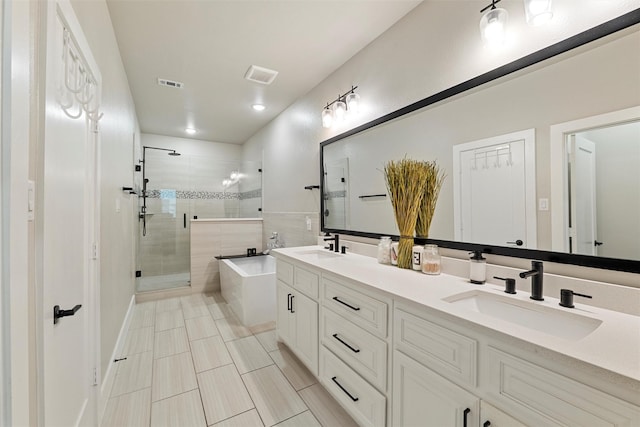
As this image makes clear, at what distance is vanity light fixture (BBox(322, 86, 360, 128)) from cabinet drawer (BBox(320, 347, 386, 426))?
74.7 inches

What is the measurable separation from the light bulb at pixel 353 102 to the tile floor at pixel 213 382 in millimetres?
2167

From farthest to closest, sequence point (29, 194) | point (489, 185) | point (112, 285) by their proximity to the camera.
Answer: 1. point (112, 285)
2. point (489, 185)
3. point (29, 194)

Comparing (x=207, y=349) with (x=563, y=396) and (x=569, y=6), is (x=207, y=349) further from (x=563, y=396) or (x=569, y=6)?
(x=569, y=6)

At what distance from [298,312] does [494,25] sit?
2.08 metres

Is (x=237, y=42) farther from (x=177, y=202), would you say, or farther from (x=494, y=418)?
(x=177, y=202)

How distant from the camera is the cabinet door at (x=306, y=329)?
1772 millimetres

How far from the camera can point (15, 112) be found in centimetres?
63

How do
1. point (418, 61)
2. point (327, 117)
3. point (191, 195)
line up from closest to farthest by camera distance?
point (418, 61)
point (327, 117)
point (191, 195)

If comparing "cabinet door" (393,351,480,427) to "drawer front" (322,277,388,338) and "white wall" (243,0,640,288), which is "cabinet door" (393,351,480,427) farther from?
"white wall" (243,0,640,288)

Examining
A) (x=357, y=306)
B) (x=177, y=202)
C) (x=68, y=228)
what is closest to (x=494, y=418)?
(x=357, y=306)

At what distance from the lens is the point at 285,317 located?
7.26ft

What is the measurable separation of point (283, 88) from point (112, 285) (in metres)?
2.45

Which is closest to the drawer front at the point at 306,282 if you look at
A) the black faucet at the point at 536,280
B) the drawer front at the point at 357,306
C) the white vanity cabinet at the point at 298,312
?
the white vanity cabinet at the point at 298,312

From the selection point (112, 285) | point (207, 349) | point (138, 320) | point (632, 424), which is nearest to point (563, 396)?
point (632, 424)
